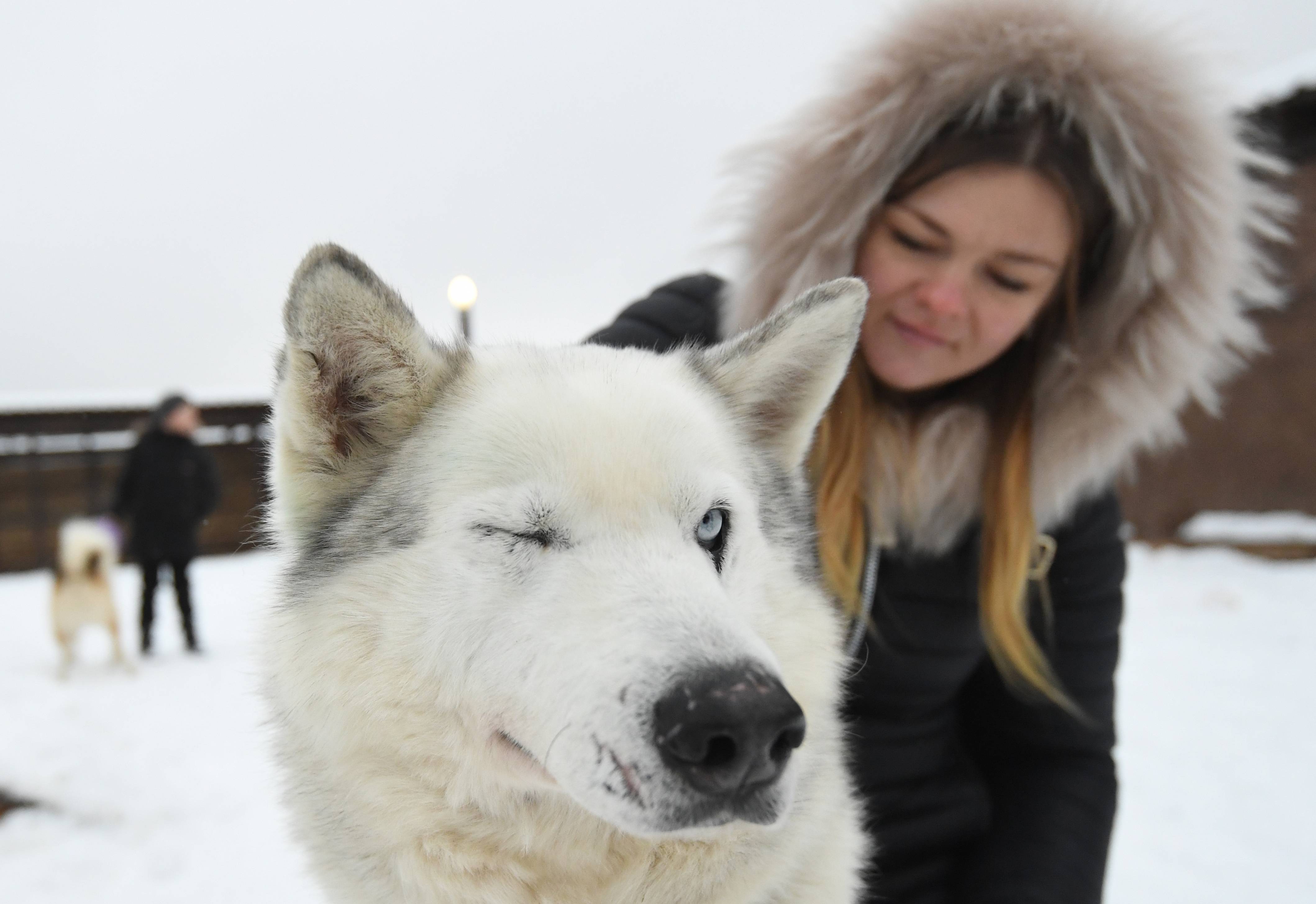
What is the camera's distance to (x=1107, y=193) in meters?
2.11

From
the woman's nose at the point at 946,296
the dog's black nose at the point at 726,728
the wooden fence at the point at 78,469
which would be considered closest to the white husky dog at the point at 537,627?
the dog's black nose at the point at 726,728

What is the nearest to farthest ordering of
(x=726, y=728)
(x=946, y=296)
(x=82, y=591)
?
(x=726, y=728) → (x=946, y=296) → (x=82, y=591)

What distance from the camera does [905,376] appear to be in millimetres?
2188

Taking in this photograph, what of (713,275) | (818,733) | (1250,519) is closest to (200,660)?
(713,275)

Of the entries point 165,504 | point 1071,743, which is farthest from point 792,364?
point 165,504

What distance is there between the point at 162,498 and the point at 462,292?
3.61 meters

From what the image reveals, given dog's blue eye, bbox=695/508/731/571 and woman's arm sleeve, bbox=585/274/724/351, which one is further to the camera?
woman's arm sleeve, bbox=585/274/724/351

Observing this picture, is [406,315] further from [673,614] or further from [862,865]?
[862,865]

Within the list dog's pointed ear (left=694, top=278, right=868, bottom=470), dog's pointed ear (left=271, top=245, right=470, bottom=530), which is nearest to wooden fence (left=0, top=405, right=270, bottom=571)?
dog's pointed ear (left=271, top=245, right=470, bottom=530)

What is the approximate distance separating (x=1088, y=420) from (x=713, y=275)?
1292mm

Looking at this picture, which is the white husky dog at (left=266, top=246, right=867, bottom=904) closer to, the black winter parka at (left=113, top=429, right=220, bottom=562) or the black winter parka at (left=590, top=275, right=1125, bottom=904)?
the black winter parka at (left=590, top=275, right=1125, bottom=904)

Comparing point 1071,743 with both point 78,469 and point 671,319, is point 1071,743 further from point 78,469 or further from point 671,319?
point 78,469

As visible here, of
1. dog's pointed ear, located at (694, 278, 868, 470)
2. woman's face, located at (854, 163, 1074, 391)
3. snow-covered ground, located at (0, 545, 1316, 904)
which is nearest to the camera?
dog's pointed ear, located at (694, 278, 868, 470)

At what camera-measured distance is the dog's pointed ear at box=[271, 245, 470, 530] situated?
50.9 inches
